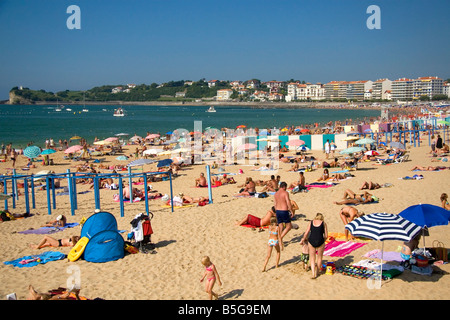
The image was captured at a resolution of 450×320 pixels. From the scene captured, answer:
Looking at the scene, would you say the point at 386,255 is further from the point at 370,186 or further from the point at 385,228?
the point at 370,186

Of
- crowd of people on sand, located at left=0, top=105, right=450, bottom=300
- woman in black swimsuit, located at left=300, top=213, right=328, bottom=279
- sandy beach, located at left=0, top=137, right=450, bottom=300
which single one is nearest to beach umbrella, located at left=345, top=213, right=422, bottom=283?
woman in black swimsuit, located at left=300, top=213, right=328, bottom=279

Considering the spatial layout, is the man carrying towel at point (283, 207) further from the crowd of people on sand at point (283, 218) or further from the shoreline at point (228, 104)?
the shoreline at point (228, 104)

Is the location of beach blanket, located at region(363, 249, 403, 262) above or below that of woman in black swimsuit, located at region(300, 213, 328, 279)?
below

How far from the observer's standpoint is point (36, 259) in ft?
23.2

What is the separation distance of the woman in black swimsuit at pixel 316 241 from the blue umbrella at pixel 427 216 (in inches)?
53.3

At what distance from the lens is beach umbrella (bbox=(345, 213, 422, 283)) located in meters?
5.46

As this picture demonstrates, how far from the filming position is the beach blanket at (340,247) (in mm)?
6976

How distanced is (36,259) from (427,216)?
667cm

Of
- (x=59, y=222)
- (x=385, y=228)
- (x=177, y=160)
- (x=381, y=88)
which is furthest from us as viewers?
(x=381, y=88)

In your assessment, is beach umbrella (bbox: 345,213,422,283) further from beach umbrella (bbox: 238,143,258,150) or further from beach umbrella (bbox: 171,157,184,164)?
beach umbrella (bbox: 238,143,258,150)

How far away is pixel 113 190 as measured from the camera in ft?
47.3

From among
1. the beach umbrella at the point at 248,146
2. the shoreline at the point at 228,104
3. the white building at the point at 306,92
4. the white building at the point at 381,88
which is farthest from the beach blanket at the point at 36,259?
the white building at the point at 306,92

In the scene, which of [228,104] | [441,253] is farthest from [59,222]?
[228,104]
